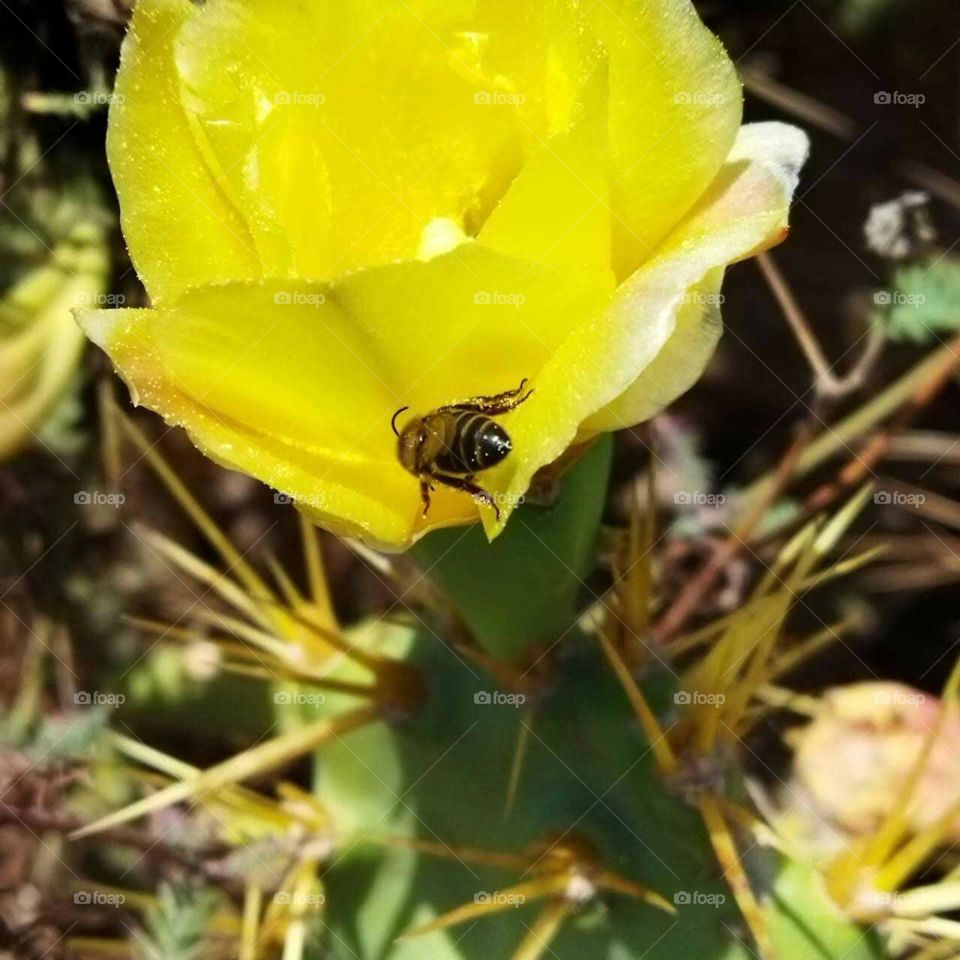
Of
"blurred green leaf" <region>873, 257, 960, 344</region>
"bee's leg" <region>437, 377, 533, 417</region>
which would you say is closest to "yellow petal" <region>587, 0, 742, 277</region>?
"bee's leg" <region>437, 377, 533, 417</region>

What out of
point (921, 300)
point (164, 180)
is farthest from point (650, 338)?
point (921, 300)

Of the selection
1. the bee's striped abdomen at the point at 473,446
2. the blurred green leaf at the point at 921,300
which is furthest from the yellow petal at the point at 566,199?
the blurred green leaf at the point at 921,300

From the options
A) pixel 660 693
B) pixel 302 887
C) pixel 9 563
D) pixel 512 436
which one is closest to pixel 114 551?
pixel 9 563

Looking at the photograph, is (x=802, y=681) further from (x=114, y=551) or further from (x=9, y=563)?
(x=9, y=563)

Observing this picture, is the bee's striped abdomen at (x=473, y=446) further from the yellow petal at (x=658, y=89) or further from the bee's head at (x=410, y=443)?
the yellow petal at (x=658, y=89)

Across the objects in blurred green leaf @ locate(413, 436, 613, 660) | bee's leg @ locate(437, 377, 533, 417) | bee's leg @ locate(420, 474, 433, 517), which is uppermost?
bee's leg @ locate(437, 377, 533, 417)

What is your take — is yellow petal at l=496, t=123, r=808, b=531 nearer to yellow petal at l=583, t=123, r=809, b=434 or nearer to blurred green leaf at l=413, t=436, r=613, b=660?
yellow petal at l=583, t=123, r=809, b=434
